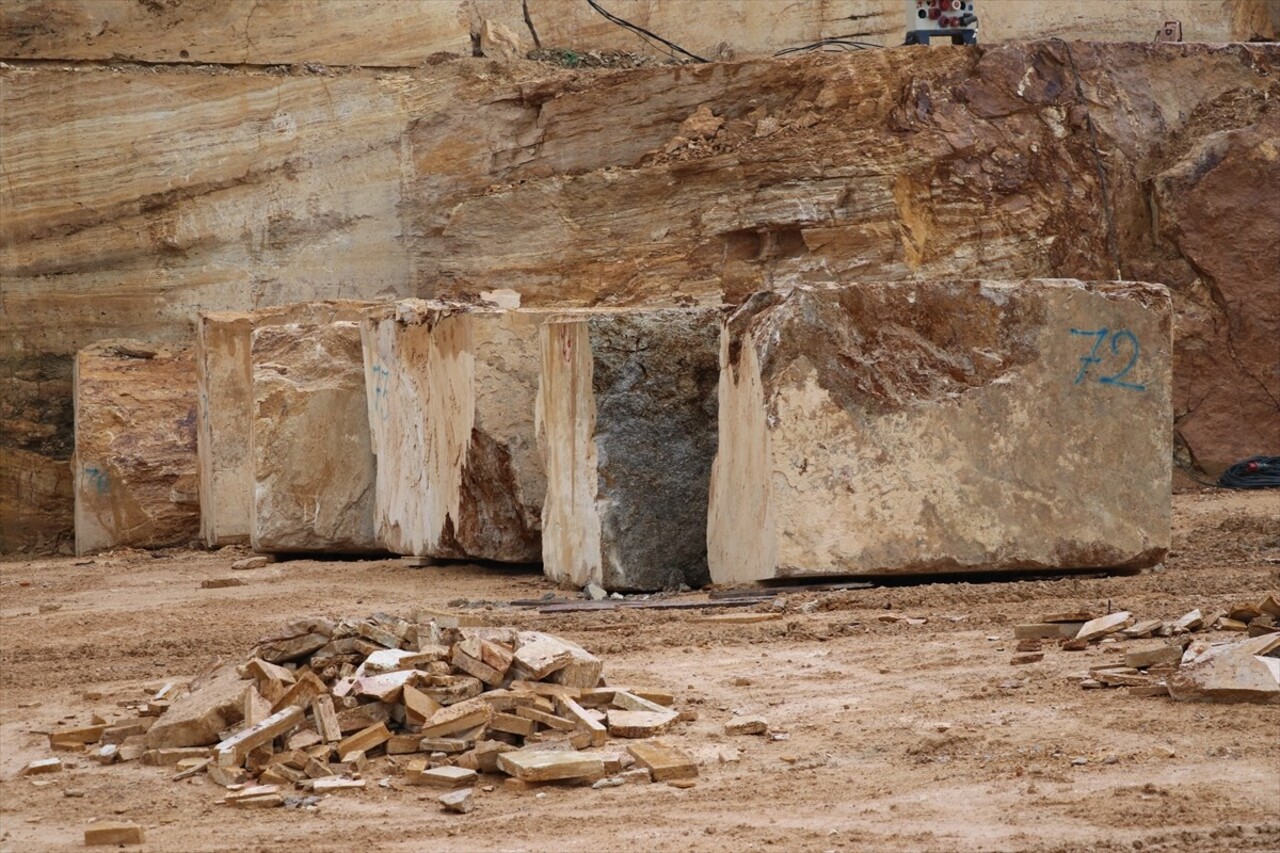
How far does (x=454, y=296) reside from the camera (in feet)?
46.0

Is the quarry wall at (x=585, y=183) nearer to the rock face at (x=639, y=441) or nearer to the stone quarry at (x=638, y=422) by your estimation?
the stone quarry at (x=638, y=422)

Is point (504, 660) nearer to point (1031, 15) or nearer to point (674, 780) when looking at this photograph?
point (674, 780)

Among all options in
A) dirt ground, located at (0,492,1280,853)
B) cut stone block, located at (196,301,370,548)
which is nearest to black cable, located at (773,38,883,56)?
cut stone block, located at (196,301,370,548)

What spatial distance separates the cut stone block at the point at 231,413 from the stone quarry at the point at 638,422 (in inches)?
1.1

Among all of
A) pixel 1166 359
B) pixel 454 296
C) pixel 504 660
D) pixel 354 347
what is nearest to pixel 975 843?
pixel 504 660

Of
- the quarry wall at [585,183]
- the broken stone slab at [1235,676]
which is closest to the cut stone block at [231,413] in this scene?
the quarry wall at [585,183]

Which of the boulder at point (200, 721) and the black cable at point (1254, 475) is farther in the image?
the black cable at point (1254, 475)

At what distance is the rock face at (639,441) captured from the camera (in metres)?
7.58

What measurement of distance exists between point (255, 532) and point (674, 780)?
6.66 metres

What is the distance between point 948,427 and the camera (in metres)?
6.91

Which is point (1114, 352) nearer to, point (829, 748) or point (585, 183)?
point (829, 748)

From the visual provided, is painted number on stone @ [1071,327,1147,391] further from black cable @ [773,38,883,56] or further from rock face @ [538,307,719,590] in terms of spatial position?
black cable @ [773,38,883,56]

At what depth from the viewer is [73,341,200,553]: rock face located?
12227mm

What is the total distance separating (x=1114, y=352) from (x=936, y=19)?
7622mm
